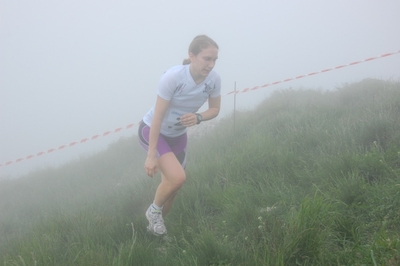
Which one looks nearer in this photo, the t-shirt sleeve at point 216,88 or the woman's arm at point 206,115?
the woman's arm at point 206,115

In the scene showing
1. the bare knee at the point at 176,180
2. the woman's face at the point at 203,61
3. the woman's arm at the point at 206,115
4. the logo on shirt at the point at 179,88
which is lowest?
the bare knee at the point at 176,180

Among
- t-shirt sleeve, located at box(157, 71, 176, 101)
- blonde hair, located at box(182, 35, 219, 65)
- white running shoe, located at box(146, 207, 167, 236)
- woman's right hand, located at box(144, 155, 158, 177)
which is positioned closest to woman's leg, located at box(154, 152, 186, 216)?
white running shoe, located at box(146, 207, 167, 236)

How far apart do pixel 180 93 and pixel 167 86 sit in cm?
18

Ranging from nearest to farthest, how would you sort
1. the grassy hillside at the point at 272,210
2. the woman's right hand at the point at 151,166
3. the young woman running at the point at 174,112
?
1. the grassy hillside at the point at 272,210
2. the woman's right hand at the point at 151,166
3. the young woman running at the point at 174,112

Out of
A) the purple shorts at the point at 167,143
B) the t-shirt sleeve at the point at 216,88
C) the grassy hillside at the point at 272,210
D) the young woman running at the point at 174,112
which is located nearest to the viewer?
the grassy hillside at the point at 272,210

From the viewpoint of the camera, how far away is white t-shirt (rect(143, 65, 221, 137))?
3676 millimetres

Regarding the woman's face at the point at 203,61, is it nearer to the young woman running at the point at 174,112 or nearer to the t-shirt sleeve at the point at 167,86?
the young woman running at the point at 174,112

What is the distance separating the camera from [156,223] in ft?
12.1

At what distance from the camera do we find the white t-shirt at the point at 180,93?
3676 millimetres

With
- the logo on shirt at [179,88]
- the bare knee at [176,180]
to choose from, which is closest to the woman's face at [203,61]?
the logo on shirt at [179,88]

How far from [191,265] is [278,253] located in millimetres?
637

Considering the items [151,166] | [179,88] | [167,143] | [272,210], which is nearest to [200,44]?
[179,88]

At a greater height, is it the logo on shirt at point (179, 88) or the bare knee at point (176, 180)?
the logo on shirt at point (179, 88)

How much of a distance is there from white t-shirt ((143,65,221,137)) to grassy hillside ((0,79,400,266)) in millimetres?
873
